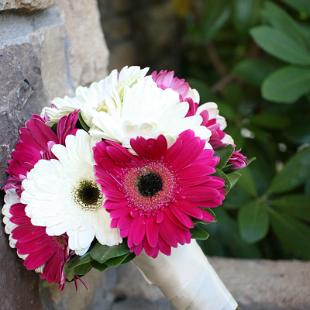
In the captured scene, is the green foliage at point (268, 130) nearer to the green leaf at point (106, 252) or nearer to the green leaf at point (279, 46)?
the green leaf at point (279, 46)

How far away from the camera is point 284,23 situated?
1175 mm

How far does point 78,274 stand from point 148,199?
0.46 ft

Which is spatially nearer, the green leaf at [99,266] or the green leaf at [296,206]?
the green leaf at [99,266]

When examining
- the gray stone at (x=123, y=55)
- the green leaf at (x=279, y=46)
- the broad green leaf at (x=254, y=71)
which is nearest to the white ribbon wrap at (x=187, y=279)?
the green leaf at (x=279, y=46)

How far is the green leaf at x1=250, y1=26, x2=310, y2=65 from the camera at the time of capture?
1116 millimetres

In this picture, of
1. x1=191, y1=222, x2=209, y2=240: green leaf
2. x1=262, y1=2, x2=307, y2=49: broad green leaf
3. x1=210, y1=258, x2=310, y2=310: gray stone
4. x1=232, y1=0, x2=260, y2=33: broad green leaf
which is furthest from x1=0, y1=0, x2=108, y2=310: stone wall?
x1=232, y1=0, x2=260, y2=33: broad green leaf

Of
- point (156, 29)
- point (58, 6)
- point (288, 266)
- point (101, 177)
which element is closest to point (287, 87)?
point (288, 266)

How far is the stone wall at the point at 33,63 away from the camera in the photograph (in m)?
Result: 0.64

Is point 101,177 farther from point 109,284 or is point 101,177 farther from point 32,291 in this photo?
point 109,284

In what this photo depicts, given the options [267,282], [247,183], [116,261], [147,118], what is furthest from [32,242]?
[247,183]

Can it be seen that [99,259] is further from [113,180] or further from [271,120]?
[271,120]

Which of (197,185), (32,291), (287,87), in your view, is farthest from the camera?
(287,87)

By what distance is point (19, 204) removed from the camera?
24.0 inches

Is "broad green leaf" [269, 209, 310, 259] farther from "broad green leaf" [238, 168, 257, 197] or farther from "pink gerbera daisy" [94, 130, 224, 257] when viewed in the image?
"pink gerbera daisy" [94, 130, 224, 257]
